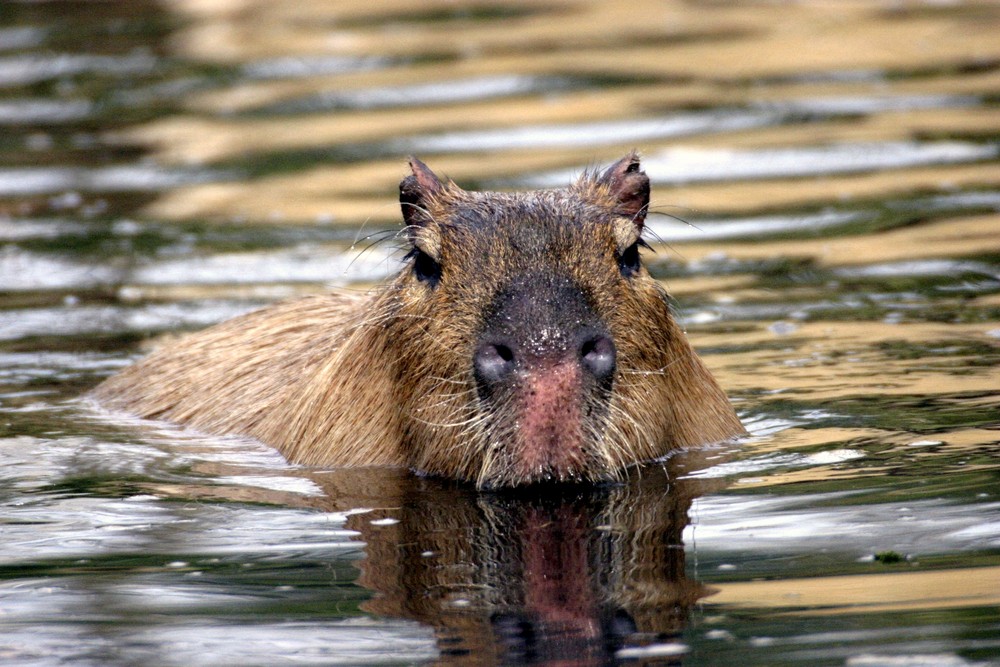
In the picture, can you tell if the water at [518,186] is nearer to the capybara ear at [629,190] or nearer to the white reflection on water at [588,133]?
the white reflection on water at [588,133]

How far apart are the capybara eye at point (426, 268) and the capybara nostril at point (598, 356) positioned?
0.76 meters

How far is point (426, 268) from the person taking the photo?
21.8 ft

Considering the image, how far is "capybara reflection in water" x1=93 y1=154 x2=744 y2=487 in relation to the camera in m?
6.05

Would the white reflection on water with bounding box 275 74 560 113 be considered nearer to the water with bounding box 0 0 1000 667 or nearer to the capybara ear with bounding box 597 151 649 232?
the water with bounding box 0 0 1000 667

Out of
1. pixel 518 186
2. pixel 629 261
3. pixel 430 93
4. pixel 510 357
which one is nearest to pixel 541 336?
pixel 510 357

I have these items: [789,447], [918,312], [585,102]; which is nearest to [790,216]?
[918,312]

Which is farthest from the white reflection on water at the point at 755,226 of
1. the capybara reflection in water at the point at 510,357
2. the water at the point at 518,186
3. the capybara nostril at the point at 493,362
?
the capybara nostril at the point at 493,362

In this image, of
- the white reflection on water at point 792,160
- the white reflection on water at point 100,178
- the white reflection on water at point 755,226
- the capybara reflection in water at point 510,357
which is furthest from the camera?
the white reflection on water at point 100,178

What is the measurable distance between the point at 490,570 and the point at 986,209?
23.4 ft

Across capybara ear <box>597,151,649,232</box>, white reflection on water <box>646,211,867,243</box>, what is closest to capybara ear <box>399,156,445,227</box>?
capybara ear <box>597,151,649,232</box>

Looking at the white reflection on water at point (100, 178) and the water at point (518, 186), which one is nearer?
the water at point (518, 186)

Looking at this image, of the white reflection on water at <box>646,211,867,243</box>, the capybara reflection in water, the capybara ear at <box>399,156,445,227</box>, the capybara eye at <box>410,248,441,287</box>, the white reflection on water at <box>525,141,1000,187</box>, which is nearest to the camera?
the capybara reflection in water

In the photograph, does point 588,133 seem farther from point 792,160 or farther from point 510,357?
point 510,357

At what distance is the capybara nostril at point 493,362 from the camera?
6.03 m
